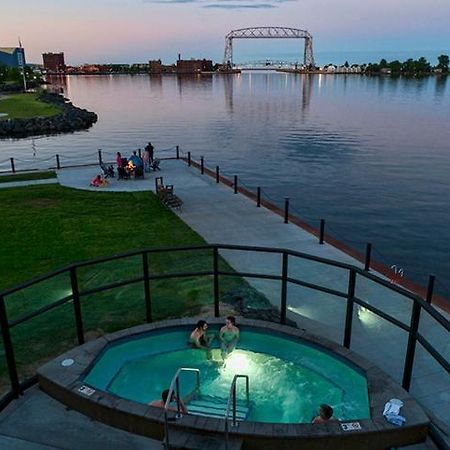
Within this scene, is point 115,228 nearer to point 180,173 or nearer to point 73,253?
point 73,253

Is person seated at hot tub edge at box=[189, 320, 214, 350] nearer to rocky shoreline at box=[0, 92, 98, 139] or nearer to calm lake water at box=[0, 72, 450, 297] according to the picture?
calm lake water at box=[0, 72, 450, 297]

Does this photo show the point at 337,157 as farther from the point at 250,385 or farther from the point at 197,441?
the point at 197,441

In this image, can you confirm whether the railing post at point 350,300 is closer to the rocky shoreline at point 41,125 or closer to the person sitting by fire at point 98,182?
the person sitting by fire at point 98,182

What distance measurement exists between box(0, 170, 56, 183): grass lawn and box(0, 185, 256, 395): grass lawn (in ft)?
11.8

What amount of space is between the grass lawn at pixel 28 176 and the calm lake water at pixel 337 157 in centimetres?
1037

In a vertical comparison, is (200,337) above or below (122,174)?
above

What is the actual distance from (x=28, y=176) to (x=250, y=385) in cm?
2653

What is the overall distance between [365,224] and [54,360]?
Result: 2153 centimetres

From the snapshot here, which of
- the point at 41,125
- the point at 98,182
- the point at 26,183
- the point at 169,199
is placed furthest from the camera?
the point at 41,125

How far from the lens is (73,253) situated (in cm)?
1652

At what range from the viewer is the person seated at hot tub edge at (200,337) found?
9.91 m

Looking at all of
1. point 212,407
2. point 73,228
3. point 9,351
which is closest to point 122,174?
point 73,228

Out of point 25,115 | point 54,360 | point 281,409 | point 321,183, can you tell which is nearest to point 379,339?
point 281,409

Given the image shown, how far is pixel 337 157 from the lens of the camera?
4681 cm
